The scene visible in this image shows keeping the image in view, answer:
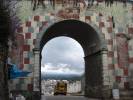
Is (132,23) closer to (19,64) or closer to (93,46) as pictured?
(93,46)

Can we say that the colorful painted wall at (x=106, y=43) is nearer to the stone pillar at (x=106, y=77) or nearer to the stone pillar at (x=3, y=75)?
the stone pillar at (x=106, y=77)

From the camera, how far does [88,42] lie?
105 feet

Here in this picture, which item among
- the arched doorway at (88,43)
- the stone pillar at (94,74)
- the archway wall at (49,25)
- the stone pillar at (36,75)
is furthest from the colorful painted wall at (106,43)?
the stone pillar at (94,74)

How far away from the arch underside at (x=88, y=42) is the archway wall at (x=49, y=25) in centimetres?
44

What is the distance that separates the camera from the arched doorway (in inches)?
1132

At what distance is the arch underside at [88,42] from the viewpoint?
29.0 metres

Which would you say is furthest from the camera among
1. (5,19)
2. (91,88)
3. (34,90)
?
A: (91,88)

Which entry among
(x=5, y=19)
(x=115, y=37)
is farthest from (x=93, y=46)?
(x=5, y=19)

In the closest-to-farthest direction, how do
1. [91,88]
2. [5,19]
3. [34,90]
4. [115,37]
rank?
[5,19] → [34,90] → [115,37] → [91,88]

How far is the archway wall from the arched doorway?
337mm

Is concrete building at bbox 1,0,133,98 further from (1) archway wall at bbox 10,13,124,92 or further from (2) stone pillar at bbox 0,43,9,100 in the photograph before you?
(2) stone pillar at bbox 0,43,9,100

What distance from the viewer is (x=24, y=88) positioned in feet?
89.5

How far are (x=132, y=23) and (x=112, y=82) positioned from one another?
522cm

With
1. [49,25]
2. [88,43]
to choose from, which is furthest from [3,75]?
[88,43]
